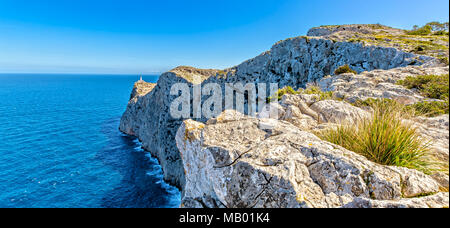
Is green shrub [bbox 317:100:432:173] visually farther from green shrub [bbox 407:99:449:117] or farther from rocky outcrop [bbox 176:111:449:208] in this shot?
green shrub [bbox 407:99:449:117]

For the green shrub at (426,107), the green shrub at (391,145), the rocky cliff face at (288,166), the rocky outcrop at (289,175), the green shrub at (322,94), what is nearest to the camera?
the rocky outcrop at (289,175)

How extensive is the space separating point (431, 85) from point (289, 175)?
10992mm

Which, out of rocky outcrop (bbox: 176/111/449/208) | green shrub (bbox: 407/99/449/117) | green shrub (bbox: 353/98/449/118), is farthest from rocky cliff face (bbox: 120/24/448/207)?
green shrub (bbox: 407/99/449/117)

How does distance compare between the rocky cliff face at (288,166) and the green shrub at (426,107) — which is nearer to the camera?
the rocky cliff face at (288,166)

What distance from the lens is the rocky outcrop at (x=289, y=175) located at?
11.8ft

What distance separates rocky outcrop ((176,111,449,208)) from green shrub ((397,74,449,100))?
26.6 feet

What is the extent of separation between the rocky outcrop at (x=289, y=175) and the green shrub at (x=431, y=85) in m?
8.11

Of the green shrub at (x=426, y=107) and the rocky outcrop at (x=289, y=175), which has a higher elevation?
the green shrub at (x=426, y=107)

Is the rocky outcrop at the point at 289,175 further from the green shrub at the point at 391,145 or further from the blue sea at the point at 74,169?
the blue sea at the point at 74,169

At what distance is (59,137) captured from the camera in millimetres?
50281

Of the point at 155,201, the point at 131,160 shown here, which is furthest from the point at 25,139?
the point at 155,201

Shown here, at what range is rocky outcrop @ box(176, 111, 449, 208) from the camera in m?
3.61

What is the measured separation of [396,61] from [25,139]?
2998 inches

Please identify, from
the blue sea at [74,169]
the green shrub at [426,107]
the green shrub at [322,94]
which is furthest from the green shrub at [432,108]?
the blue sea at [74,169]
